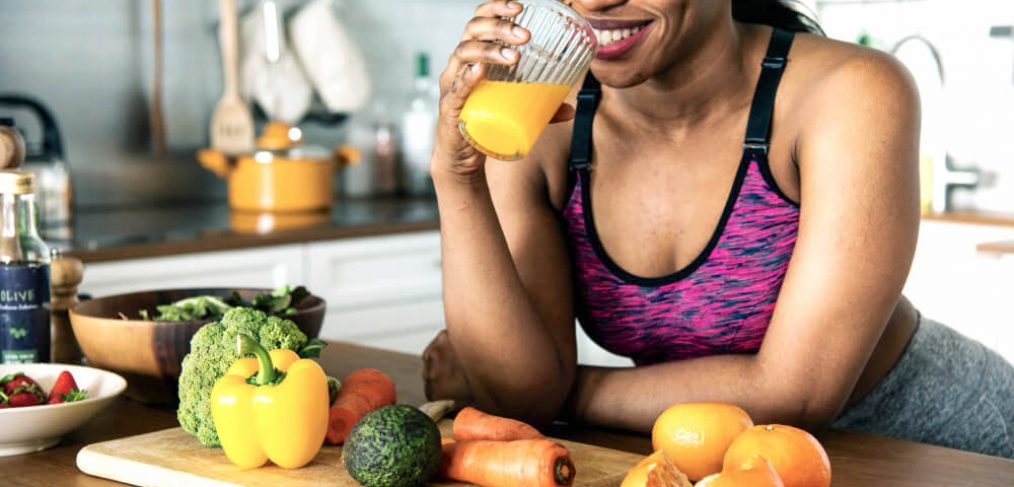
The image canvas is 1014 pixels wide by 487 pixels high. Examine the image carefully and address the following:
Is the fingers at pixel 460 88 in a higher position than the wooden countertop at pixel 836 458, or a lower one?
higher

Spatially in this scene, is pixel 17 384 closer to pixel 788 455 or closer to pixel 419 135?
pixel 788 455

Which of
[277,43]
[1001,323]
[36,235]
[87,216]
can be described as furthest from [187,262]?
[1001,323]

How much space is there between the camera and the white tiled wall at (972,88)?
12.3 ft

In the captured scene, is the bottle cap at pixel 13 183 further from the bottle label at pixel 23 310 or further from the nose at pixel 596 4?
the nose at pixel 596 4

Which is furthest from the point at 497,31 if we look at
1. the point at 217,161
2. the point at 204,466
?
the point at 217,161

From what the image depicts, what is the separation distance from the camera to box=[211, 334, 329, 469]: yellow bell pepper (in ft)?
3.39

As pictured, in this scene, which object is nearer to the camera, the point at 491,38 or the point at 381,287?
the point at 491,38

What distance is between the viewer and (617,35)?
1.35 m

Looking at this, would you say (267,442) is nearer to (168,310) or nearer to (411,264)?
(168,310)

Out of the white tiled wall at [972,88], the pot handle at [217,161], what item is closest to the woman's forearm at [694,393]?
the pot handle at [217,161]

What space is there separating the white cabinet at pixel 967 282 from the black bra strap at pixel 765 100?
1.94 metres

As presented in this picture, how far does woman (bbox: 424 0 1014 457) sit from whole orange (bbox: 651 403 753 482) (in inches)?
10.6

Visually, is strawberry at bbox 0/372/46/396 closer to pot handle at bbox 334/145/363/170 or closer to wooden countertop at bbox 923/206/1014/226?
pot handle at bbox 334/145/363/170

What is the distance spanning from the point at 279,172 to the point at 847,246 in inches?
82.0
